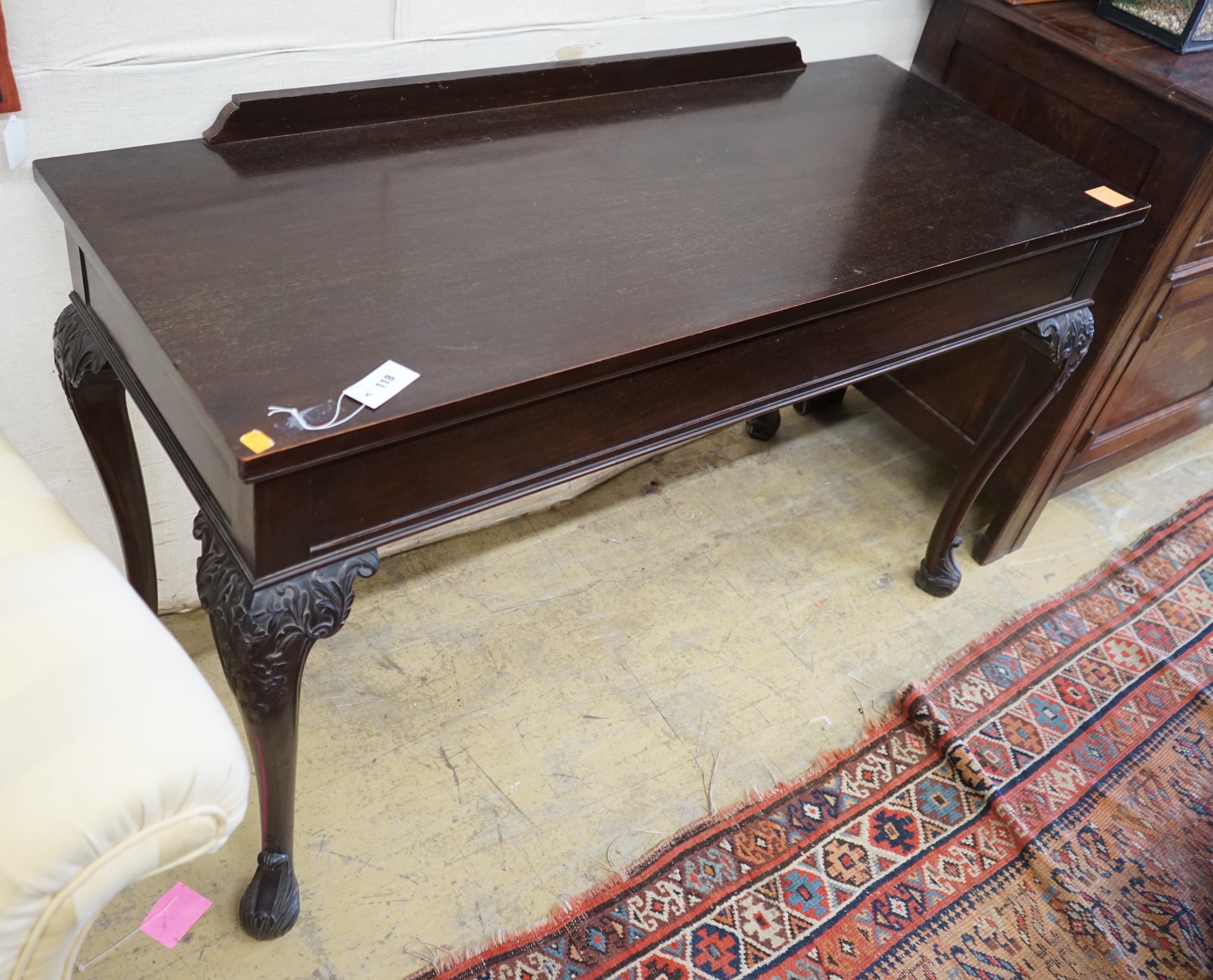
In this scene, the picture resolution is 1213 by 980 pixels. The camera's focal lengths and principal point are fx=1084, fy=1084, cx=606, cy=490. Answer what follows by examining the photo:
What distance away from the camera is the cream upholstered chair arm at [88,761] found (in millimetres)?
718

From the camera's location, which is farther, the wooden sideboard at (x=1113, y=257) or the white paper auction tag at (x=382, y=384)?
the wooden sideboard at (x=1113, y=257)

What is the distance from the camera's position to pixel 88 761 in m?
0.74

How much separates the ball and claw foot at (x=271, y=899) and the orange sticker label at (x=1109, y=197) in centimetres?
132

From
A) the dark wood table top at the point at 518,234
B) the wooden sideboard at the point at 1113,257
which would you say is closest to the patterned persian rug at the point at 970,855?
the wooden sideboard at the point at 1113,257

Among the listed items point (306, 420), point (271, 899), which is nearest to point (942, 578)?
Answer: point (271, 899)

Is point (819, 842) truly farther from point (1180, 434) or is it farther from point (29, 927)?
point (1180, 434)

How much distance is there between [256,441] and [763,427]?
1.46 metres

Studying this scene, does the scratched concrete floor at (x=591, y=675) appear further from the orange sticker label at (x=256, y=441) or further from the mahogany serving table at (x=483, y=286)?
the orange sticker label at (x=256, y=441)

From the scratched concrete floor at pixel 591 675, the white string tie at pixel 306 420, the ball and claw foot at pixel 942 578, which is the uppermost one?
the white string tie at pixel 306 420

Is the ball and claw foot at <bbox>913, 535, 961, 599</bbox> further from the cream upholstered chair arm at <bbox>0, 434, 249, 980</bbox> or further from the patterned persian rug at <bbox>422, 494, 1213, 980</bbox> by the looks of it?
the cream upholstered chair arm at <bbox>0, 434, 249, 980</bbox>

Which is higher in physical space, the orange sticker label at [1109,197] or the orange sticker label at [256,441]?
the orange sticker label at [1109,197]

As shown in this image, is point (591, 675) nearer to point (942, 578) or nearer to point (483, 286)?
point (942, 578)

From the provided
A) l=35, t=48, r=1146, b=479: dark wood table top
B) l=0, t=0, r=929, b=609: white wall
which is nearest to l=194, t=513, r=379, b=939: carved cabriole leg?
l=35, t=48, r=1146, b=479: dark wood table top

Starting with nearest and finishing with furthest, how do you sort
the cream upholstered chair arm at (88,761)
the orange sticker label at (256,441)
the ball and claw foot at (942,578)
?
the cream upholstered chair arm at (88,761) → the orange sticker label at (256,441) → the ball and claw foot at (942,578)
